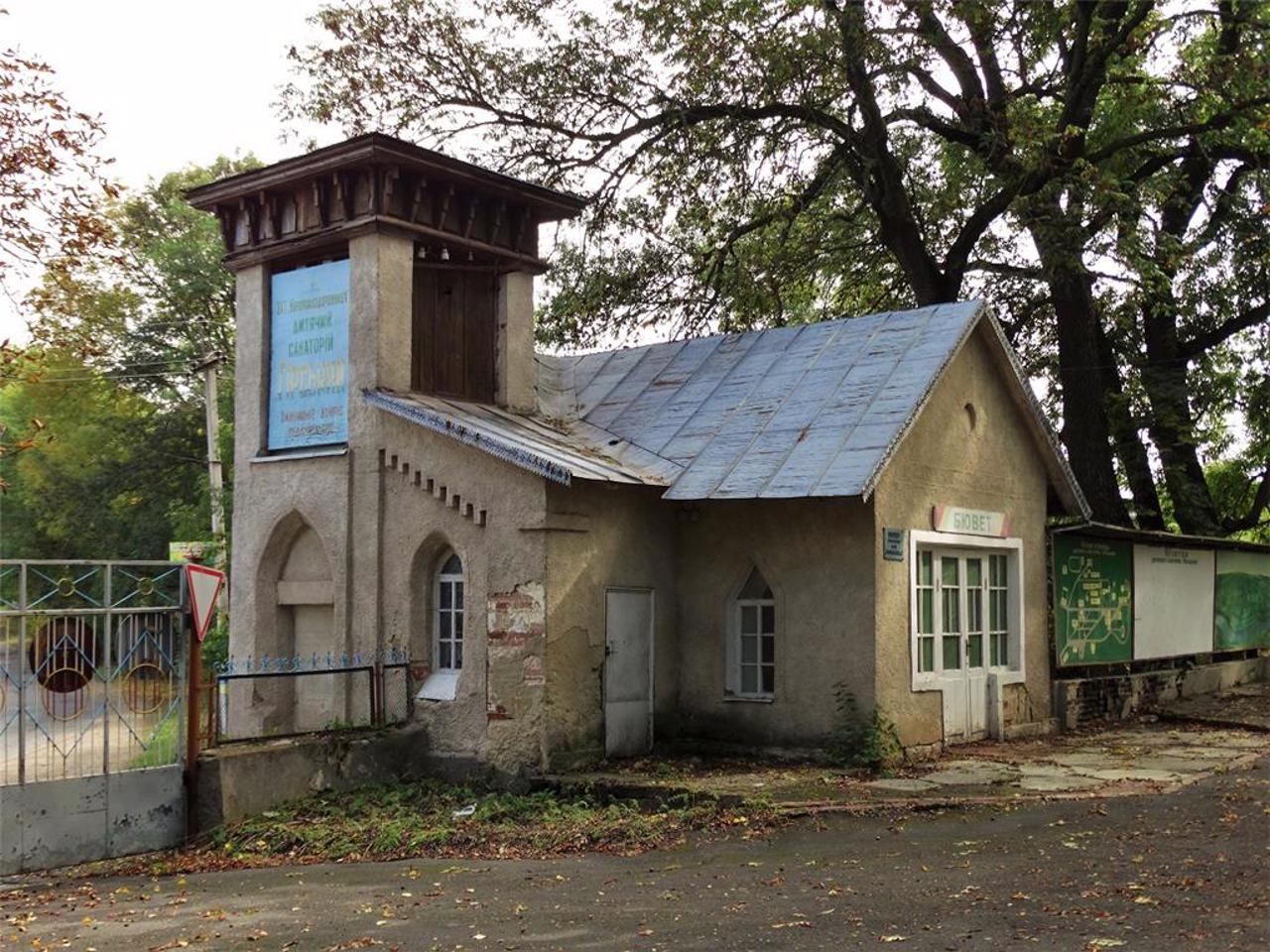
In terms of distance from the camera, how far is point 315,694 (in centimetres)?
1459

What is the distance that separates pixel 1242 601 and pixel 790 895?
17.1 metres

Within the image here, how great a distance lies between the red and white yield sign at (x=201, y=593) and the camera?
11.5 m

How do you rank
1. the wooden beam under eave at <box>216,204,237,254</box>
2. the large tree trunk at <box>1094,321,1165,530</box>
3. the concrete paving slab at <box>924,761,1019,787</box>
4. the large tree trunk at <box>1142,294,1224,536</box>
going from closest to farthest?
the concrete paving slab at <box>924,761,1019,787</box>, the wooden beam under eave at <box>216,204,237,254</box>, the large tree trunk at <box>1142,294,1224,536</box>, the large tree trunk at <box>1094,321,1165,530</box>

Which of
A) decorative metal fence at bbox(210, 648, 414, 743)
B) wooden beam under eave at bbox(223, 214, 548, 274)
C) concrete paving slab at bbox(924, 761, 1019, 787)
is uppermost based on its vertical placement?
wooden beam under eave at bbox(223, 214, 548, 274)

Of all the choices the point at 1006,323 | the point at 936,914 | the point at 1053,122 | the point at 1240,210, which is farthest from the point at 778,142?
the point at 936,914

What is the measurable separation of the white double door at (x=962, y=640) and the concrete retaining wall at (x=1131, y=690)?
2061mm

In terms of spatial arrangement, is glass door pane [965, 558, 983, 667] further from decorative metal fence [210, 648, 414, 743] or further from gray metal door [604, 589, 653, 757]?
decorative metal fence [210, 648, 414, 743]

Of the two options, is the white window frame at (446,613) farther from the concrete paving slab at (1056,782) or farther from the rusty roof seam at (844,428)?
the concrete paving slab at (1056,782)

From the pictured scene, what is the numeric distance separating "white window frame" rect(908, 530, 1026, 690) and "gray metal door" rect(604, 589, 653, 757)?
2.82 metres

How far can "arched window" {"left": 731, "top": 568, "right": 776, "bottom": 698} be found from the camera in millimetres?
13836

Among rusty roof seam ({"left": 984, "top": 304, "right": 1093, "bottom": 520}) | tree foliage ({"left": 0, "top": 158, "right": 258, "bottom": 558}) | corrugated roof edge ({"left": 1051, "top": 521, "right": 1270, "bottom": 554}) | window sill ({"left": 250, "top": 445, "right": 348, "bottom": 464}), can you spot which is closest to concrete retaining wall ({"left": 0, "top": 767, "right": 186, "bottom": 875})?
window sill ({"left": 250, "top": 445, "right": 348, "bottom": 464})

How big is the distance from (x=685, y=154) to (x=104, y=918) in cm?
1519

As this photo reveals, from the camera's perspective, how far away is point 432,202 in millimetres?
14758

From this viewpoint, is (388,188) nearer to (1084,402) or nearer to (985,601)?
(985,601)
